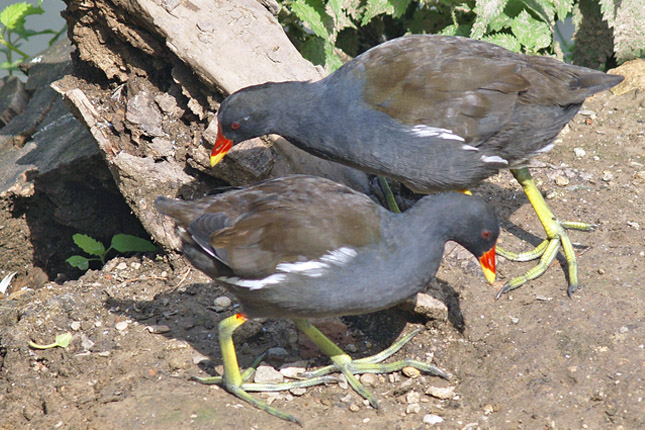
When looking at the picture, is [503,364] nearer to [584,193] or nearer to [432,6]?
[584,193]

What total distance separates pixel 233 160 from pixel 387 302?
1.53m

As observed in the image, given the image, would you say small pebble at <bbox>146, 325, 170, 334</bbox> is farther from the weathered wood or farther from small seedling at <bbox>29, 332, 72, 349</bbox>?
the weathered wood

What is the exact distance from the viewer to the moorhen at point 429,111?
4129 mm

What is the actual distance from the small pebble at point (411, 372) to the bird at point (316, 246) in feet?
0.85

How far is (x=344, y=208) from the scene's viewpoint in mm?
3682

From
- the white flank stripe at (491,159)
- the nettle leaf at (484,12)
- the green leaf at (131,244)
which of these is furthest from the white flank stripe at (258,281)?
the nettle leaf at (484,12)

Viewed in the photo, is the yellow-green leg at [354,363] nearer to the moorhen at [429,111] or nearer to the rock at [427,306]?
the rock at [427,306]

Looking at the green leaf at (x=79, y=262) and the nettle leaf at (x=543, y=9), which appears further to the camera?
the nettle leaf at (x=543, y=9)

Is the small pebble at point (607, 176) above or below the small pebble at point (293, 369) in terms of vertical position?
above

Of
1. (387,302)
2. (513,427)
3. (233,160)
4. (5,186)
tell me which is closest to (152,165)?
(233,160)

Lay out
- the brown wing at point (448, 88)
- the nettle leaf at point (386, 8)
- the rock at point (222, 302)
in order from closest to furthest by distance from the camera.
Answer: the brown wing at point (448, 88) < the rock at point (222, 302) < the nettle leaf at point (386, 8)

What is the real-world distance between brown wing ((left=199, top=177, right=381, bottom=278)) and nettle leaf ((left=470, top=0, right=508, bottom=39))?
260 centimetres

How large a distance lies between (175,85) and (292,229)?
73.2 inches

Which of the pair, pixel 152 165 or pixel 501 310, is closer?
pixel 501 310
